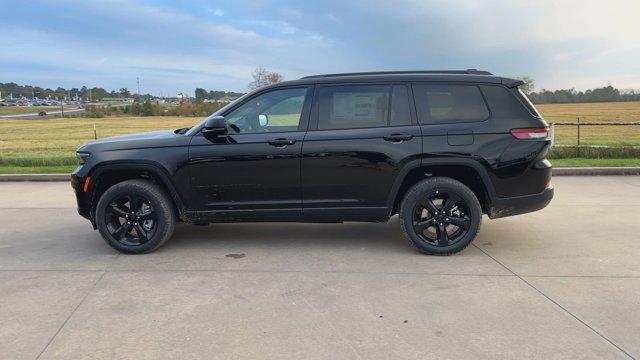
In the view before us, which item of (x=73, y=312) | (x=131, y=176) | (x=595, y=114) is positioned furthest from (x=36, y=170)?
(x=595, y=114)

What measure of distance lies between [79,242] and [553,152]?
34.8 ft

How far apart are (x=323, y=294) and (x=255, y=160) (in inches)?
65.4

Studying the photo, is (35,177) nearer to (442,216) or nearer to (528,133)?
(442,216)

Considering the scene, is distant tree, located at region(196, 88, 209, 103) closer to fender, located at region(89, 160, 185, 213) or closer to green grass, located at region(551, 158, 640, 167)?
green grass, located at region(551, 158, 640, 167)

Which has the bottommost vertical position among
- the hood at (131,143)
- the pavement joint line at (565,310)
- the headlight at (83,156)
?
the pavement joint line at (565,310)

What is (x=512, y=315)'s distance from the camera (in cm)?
380

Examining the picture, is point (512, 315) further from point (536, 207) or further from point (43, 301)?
point (43, 301)

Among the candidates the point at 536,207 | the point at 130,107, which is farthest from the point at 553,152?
the point at 130,107

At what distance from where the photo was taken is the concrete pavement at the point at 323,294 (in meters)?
3.38

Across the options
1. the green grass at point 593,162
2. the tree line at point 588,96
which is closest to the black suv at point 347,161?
the green grass at point 593,162

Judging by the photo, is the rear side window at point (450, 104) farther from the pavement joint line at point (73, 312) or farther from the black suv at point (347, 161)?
the pavement joint line at point (73, 312)

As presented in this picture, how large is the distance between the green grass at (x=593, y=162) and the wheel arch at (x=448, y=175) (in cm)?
637

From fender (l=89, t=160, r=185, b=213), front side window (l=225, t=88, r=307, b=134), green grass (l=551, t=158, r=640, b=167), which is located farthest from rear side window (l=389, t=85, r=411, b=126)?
green grass (l=551, t=158, r=640, b=167)

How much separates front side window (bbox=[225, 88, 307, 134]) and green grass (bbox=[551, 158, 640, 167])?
7.52m
